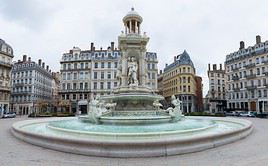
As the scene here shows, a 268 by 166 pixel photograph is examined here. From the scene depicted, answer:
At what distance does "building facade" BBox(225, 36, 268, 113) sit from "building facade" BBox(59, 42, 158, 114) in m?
25.3

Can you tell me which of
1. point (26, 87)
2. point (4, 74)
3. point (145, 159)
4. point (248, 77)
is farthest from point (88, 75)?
point (145, 159)

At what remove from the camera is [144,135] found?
26.2ft

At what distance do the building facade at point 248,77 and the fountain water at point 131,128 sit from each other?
46.8 m

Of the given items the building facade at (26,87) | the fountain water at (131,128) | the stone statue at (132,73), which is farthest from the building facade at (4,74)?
the stone statue at (132,73)

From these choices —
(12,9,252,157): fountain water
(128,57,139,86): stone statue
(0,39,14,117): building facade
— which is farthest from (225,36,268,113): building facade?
(0,39,14,117): building facade

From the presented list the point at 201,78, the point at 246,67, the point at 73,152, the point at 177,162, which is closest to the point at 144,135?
the point at 177,162

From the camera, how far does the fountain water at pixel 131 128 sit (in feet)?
23.9

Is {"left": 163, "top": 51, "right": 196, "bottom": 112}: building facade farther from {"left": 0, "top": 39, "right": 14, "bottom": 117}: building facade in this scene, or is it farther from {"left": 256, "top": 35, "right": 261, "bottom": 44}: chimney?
{"left": 0, "top": 39, "right": 14, "bottom": 117}: building facade

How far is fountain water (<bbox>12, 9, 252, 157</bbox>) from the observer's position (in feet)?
23.9

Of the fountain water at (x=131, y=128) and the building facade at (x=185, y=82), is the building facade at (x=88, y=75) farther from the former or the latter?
the fountain water at (x=131, y=128)

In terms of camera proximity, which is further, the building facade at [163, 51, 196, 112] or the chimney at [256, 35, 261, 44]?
the building facade at [163, 51, 196, 112]

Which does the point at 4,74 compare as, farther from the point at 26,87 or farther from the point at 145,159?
the point at 145,159

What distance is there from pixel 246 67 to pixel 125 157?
65800 mm

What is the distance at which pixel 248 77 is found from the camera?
6175cm
